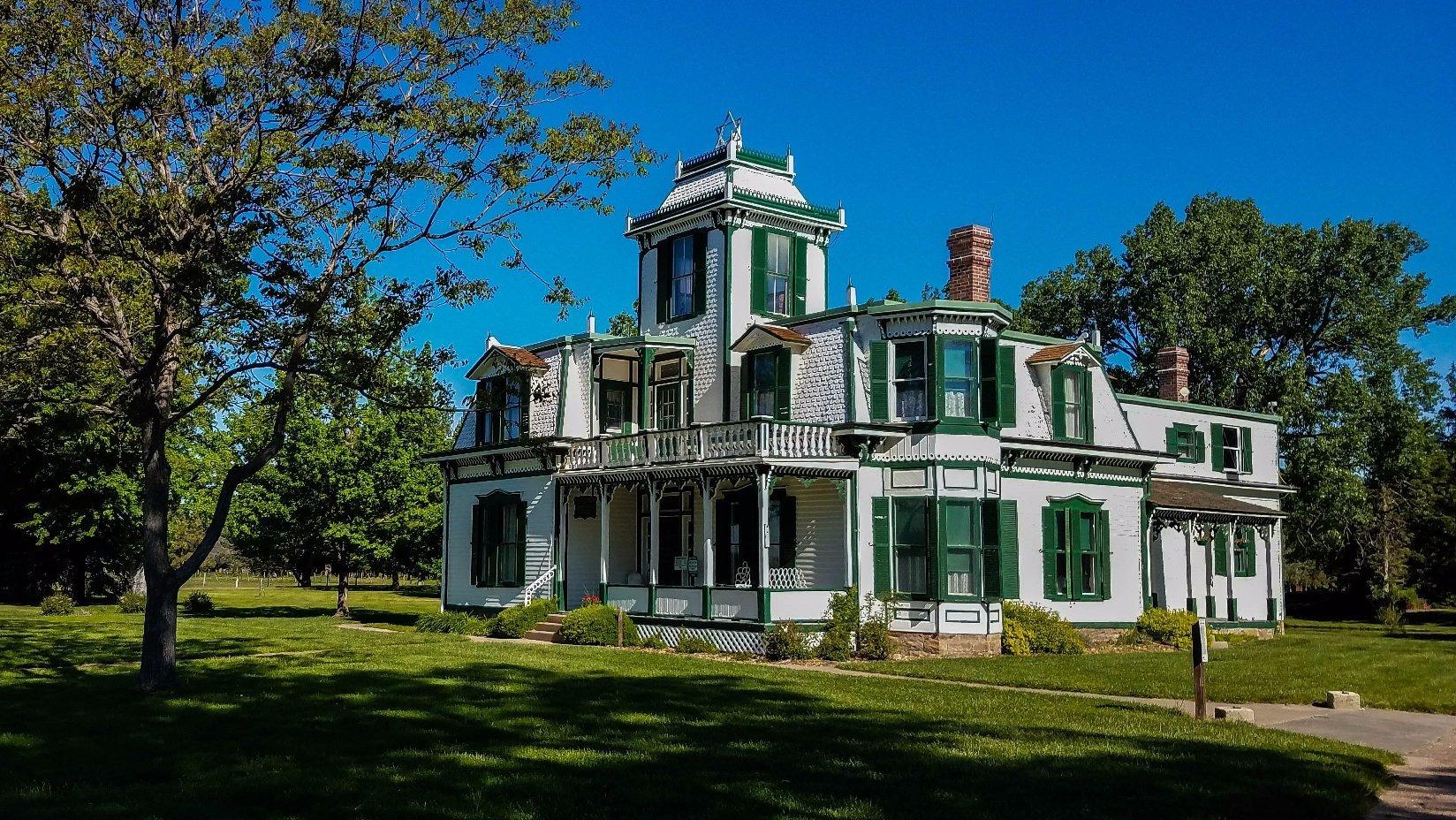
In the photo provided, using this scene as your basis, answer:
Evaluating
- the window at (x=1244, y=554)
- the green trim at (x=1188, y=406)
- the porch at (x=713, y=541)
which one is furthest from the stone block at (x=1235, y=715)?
the window at (x=1244, y=554)

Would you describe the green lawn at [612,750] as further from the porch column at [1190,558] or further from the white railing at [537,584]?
the porch column at [1190,558]

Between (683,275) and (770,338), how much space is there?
407 centimetres

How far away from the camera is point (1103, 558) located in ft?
97.9

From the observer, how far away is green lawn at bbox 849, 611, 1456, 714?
18.6m

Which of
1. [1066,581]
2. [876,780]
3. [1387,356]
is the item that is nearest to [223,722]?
[876,780]

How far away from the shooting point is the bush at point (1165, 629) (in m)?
30.0

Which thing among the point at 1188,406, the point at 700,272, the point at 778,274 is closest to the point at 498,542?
Result: the point at 700,272

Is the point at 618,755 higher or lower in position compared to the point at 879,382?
lower

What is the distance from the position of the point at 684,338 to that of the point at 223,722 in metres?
18.3

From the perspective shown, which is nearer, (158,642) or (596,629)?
(158,642)

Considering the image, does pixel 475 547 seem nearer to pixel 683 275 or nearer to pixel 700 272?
pixel 683 275

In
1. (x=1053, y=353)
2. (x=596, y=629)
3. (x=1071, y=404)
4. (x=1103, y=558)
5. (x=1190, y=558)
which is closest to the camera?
(x=596, y=629)

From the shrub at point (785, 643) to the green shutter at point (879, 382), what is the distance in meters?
5.17

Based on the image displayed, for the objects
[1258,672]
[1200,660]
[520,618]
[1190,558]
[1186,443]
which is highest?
[1186,443]
